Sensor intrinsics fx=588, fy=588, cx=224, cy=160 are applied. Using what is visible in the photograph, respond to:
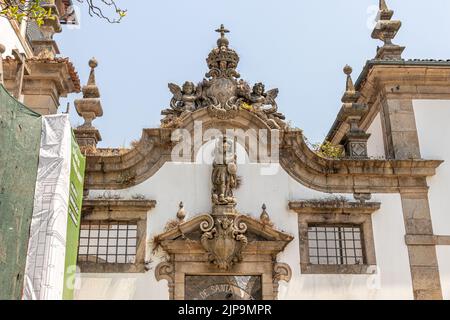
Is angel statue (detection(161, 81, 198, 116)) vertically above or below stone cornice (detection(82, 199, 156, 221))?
above

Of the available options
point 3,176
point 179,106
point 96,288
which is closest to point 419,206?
point 179,106

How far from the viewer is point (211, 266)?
12289mm

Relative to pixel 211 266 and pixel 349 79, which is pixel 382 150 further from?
pixel 211 266

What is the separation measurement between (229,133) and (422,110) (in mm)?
4784

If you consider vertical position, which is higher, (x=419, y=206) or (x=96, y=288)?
(x=419, y=206)

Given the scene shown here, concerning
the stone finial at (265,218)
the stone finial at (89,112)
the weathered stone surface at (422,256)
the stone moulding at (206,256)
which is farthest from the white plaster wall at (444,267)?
the stone finial at (89,112)

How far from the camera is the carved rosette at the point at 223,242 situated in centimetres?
1221

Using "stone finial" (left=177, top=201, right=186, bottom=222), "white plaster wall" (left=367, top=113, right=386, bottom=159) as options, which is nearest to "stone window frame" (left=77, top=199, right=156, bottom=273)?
"stone finial" (left=177, top=201, right=186, bottom=222)

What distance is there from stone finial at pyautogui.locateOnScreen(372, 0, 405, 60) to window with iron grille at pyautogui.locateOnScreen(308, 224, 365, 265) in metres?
4.80

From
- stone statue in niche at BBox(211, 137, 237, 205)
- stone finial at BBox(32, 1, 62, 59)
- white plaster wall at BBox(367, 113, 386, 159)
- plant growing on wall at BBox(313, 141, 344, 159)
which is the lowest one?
stone statue in niche at BBox(211, 137, 237, 205)

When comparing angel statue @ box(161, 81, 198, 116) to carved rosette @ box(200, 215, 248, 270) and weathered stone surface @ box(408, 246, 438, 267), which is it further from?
weathered stone surface @ box(408, 246, 438, 267)

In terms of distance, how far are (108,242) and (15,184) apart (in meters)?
2.76

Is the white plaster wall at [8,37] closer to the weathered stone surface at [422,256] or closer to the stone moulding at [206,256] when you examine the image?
the stone moulding at [206,256]

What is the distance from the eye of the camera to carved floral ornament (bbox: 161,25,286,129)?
A: 44.3 feet
